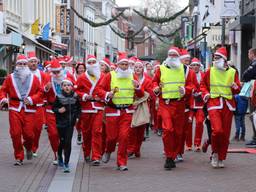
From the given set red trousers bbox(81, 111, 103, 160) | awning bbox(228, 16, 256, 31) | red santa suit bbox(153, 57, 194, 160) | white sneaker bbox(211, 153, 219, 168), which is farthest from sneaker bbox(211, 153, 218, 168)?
awning bbox(228, 16, 256, 31)

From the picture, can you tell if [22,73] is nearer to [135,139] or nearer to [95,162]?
[95,162]

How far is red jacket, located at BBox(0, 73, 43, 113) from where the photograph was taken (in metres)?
11.4

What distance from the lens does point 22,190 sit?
9.27 m

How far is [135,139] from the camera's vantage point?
12.9 m

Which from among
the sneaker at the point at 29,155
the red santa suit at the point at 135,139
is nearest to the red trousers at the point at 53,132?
the sneaker at the point at 29,155

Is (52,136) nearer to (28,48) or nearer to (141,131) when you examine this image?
(141,131)

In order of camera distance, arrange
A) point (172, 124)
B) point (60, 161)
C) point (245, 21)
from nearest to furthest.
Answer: point (172, 124)
point (60, 161)
point (245, 21)

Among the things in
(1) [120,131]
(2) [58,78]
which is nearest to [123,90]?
(1) [120,131]

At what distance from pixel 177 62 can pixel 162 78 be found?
0.38 m

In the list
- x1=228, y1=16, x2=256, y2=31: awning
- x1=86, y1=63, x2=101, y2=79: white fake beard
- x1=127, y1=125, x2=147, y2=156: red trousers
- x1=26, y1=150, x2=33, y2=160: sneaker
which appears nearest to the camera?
x1=86, y1=63, x2=101, y2=79: white fake beard

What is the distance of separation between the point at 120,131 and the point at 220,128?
5.47ft

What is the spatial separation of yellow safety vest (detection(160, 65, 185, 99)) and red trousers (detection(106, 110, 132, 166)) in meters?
0.74

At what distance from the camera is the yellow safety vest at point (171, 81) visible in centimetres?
1124

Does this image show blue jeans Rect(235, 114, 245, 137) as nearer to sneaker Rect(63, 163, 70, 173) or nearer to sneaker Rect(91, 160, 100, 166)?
sneaker Rect(91, 160, 100, 166)
